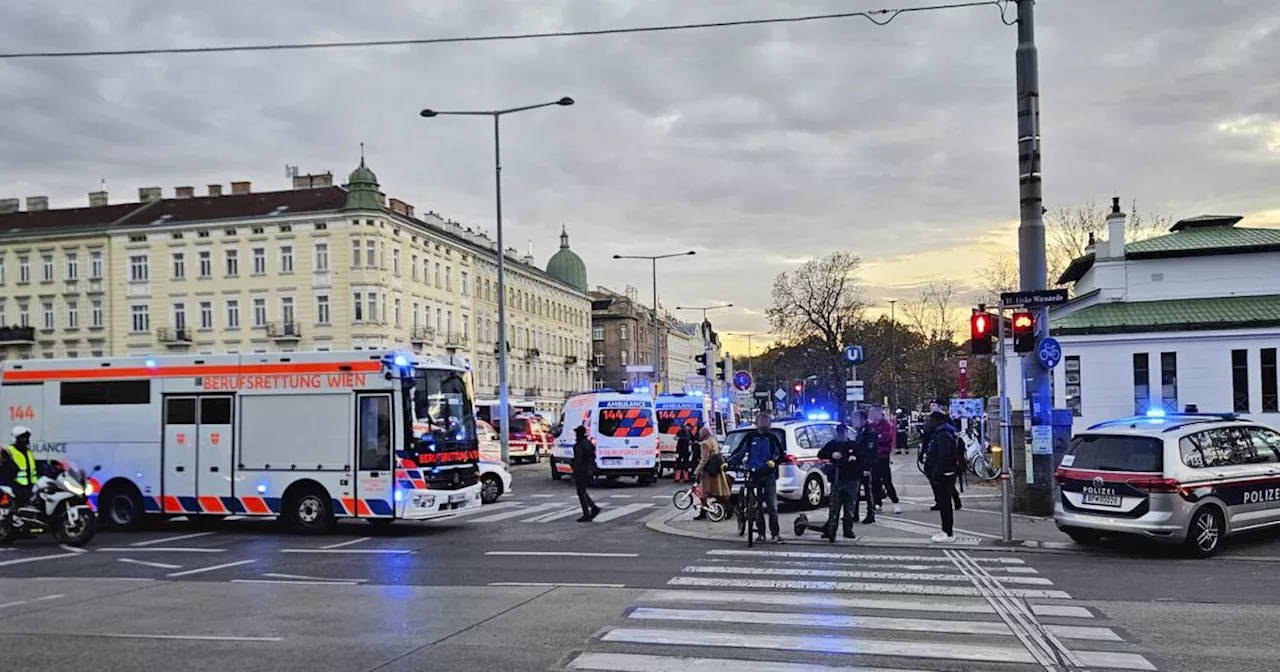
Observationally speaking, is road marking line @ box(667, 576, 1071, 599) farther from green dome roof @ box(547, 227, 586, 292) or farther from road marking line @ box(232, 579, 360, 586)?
green dome roof @ box(547, 227, 586, 292)

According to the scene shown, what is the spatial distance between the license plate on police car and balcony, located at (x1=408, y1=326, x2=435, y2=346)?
193ft

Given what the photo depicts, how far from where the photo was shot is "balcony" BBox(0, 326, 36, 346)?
229ft

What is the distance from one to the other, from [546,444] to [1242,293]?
2909 centimetres

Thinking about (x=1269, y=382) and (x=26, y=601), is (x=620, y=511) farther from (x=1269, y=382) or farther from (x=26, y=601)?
(x=1269, y=382)

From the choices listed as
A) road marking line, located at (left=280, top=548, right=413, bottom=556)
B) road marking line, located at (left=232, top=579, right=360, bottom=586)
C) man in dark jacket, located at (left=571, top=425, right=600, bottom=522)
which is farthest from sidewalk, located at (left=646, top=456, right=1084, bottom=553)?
road marking line, located at (left=232, top=579, right=360, bottom=586)

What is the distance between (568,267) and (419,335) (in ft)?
137

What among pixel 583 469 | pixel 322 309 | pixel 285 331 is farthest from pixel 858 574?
pixel 285 331

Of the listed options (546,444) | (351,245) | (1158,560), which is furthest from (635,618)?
(351,245)

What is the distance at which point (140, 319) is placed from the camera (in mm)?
69250

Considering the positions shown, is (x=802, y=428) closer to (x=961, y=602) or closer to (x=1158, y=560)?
(x=1158, y=560)

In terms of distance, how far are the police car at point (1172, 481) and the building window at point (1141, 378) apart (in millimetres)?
21379

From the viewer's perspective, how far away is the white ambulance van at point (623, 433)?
29.0 meters

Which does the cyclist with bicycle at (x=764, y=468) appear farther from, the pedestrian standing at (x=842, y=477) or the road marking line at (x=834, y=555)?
the road marking line at (x=834, y=555)

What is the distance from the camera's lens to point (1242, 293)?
37438 mm
